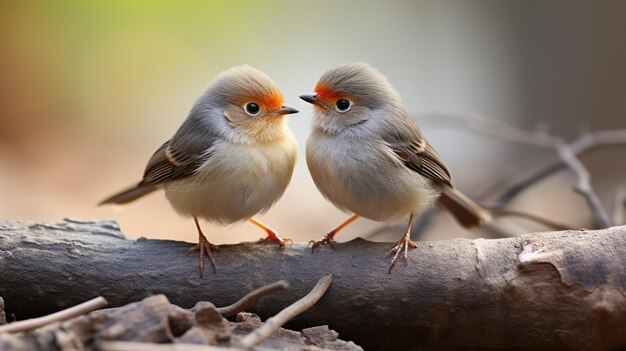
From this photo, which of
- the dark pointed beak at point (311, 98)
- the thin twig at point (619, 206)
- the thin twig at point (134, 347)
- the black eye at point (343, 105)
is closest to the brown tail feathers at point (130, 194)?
the dark pointed beak at point (311, 98)

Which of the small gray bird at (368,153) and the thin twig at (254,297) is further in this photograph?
the small gray bird at (368,153)

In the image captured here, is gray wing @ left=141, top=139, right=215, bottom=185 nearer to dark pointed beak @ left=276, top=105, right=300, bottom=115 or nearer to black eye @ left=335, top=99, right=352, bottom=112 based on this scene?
dark pointed beak @ left=276, top=105, right=300, bottom=115

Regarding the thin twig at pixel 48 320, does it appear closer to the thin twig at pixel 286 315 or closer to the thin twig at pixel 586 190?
the thin twig at pixel 286 315

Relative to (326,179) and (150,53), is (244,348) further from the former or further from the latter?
(150,53)

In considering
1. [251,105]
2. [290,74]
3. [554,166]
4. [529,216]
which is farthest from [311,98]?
[290,74]

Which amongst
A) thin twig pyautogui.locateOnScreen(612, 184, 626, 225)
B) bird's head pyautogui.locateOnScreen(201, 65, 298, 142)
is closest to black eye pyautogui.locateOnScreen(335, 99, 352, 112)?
bird's head pyautogui.locateOnScreen(201, 65, 298, 142)

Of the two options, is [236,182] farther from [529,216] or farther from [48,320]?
[529,216]

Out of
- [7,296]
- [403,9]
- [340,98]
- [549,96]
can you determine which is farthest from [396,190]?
[403,9]
